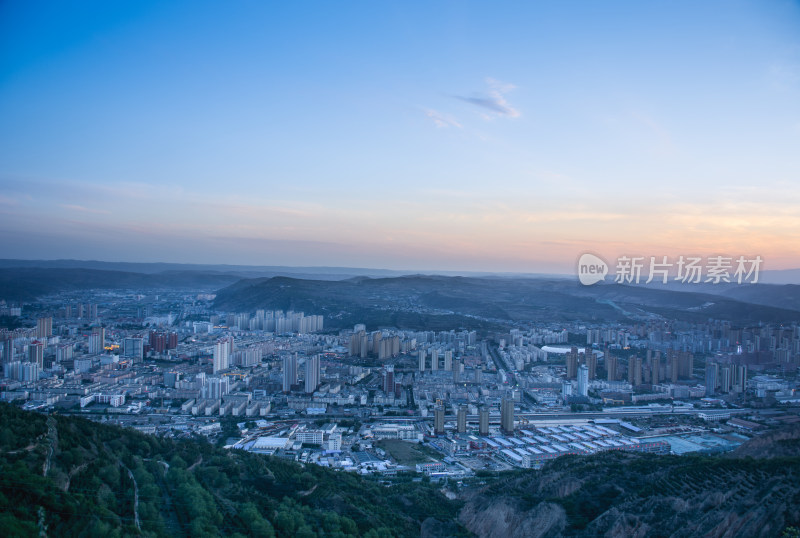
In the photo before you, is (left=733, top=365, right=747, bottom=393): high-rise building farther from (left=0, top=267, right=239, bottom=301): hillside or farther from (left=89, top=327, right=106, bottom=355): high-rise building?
(left=0, top=267, right=239, bottom=301): hillside

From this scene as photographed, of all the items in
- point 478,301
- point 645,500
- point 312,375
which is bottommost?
point 312,375

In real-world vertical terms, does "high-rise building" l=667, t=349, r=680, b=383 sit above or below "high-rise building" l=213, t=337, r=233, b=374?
above

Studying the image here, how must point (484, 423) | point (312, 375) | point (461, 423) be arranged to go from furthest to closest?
point (312, 375) < point (461, 423) < point (484, 423)

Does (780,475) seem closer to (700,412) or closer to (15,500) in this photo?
(15,500)

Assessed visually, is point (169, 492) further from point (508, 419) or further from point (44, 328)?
point (44, 328)

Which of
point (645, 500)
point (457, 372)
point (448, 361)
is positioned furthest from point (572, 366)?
point (645, 500)

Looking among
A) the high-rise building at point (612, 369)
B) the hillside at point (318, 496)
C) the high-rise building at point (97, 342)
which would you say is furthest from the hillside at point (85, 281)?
the high-rise building at point (612, 369)

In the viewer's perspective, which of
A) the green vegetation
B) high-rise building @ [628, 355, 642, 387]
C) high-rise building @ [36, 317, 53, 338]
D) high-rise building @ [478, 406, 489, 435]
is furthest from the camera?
high-rise building @ [36, 317, 53, 338]

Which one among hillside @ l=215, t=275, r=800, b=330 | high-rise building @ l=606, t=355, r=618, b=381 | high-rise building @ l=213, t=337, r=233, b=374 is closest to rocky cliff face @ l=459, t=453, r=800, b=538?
high-rise building @ l=606, t=355, r=618, b=381
